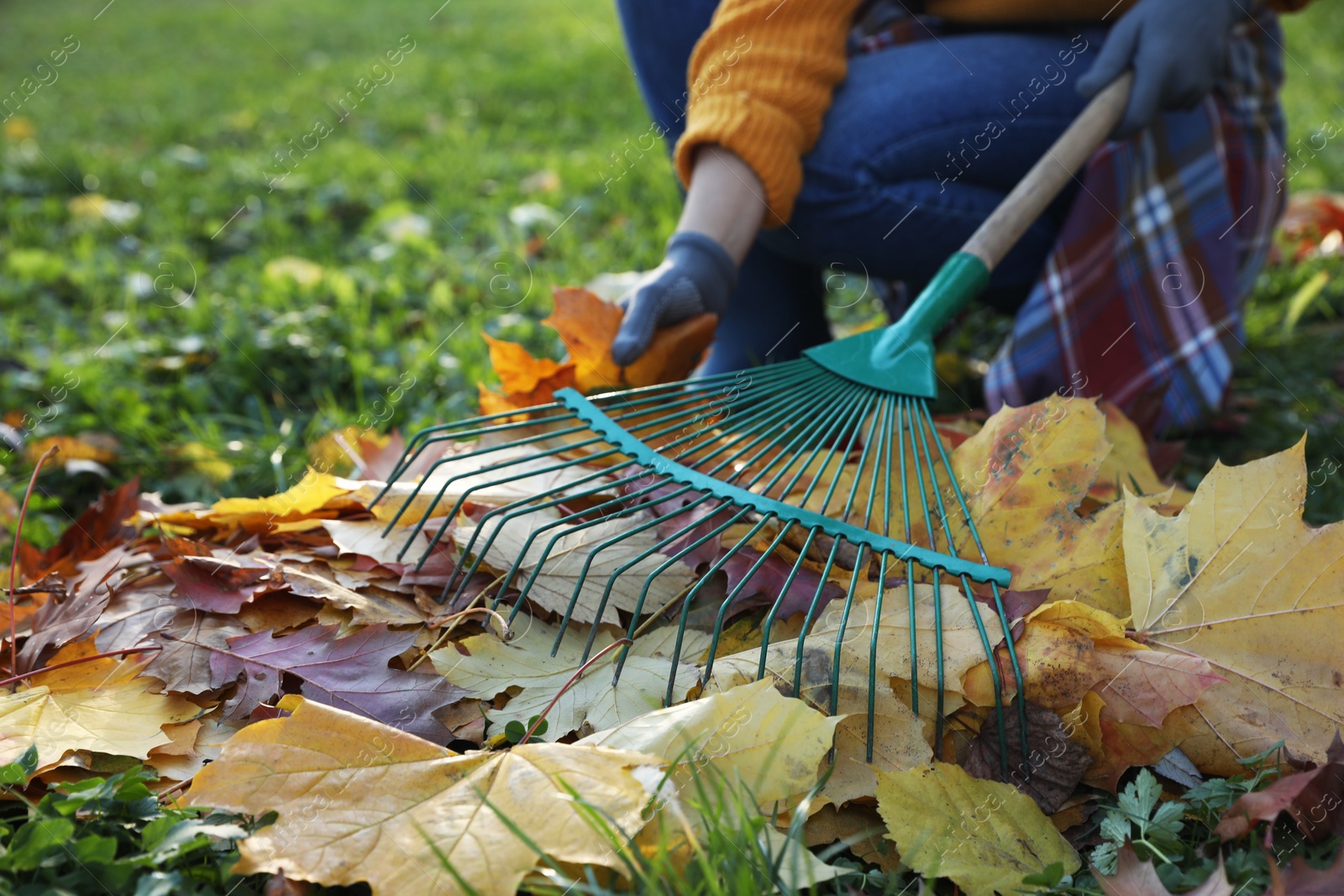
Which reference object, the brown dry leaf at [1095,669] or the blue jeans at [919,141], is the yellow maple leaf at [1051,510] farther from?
the blue jeans at [919,141]

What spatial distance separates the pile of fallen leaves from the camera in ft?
2.69

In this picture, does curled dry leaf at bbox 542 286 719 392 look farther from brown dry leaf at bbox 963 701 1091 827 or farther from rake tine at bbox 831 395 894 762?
brown dry leaf at bbox 963 701 1091 827

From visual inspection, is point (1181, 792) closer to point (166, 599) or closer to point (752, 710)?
point (752, 710)

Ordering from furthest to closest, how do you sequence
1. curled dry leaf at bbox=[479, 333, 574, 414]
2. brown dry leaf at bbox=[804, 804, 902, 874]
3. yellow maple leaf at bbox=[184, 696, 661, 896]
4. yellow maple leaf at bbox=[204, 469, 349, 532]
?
curled dry leaf at bbox=[479, 333, 574, 414] → yellow maple leaf at bbox=[204, 469, 349, 532] → brown dry leaf at bbox=[804, 804, 902, 874] → yellow maple leaf at bbox=[184, 696, 661, 896]

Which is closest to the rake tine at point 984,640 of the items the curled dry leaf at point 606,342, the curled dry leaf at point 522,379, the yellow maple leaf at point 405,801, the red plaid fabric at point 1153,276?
the yellow maple leaf at point 405,801

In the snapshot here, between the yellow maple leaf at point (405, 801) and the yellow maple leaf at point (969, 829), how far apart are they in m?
0.24

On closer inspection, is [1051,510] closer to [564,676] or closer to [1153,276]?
[564,676]

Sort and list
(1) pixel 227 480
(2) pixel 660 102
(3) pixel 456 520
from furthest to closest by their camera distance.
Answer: (2) pixel 660 102 → (1) pixel 227 480 → (3) pixel 456 520

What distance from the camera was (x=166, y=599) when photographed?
1148 millimetres

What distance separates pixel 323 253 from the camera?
2672mm

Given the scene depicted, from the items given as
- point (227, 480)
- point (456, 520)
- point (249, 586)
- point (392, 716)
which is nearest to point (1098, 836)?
point (392, 716)

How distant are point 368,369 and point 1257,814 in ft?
5.41

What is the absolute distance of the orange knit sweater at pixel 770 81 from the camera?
1.57 meters

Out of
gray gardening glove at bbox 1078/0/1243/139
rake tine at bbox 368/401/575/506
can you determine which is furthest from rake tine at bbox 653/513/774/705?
gray gardening glove at bbox 1078/0/1243/139
